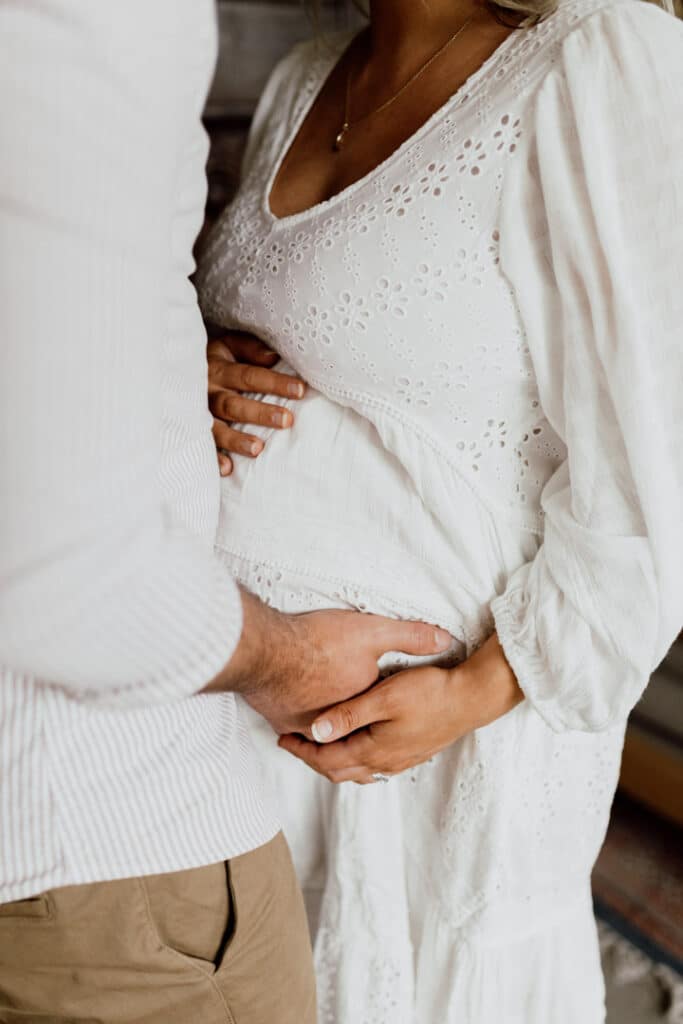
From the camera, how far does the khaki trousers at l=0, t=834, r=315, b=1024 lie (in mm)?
661

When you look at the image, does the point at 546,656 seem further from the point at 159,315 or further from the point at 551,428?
the point at 159,315

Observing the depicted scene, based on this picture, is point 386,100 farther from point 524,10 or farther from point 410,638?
point 410,638

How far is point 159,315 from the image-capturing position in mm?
501

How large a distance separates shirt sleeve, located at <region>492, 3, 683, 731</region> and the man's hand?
0.32ft

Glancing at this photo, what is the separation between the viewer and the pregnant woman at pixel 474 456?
707 mm

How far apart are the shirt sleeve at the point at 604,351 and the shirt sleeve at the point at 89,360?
0.33 meters

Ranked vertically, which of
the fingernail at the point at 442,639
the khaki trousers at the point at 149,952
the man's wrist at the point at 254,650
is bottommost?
the khaki trousers at the point at 149,952

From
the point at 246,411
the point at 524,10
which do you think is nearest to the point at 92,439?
the point at 246,411

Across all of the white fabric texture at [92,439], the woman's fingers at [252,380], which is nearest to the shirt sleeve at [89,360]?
the white fabric texture at [92,439]

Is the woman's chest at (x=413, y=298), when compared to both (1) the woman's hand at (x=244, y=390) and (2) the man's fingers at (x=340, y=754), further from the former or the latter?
(2) the man's fingers at (x=340, y=754)

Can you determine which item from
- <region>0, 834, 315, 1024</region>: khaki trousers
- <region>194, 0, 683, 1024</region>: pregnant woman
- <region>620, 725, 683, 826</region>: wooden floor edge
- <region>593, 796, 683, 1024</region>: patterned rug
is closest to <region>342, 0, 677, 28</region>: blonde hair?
<region>194, 0, 683, 1024</region>: pregnant woman

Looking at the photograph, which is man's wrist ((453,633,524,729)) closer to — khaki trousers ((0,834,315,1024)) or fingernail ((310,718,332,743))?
fingernail ((310,718,332,743))

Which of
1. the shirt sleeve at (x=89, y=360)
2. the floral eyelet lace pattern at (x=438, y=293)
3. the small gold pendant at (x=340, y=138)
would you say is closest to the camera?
the shirt sleeve at (x=89, y=360)

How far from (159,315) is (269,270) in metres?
0.41
